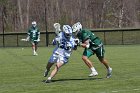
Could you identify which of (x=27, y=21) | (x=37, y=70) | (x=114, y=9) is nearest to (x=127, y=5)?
(x=114, y=9)

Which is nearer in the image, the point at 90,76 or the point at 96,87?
the point at 96,87

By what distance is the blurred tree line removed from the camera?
61125mm

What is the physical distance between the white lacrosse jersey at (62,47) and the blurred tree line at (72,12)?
44.0 m

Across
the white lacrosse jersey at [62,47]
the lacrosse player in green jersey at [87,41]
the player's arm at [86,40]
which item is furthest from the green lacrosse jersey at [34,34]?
the white lacrosse jersey at [62,47]

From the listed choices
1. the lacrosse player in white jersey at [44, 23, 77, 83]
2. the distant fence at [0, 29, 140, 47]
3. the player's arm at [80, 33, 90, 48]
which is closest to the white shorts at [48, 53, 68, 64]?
the lacrosse player in white jersey at [44, 23, 77, 83]

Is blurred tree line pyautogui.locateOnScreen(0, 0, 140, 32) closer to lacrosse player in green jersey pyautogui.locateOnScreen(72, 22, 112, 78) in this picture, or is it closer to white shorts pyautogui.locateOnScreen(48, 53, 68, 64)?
lacrosse player in green jersey pyautogui.locateOnScreen(72, 22, 112, 78)

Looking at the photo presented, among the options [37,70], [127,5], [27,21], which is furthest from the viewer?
[127,5]

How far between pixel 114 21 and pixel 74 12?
8601 mm

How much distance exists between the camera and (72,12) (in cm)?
6219

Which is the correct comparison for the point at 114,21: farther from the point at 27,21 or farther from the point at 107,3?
the point at 27,21

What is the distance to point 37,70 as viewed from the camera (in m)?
18.8

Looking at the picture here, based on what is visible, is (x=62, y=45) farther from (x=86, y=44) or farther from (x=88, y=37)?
(x=88, y=37)

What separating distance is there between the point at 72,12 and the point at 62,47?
4806 cm

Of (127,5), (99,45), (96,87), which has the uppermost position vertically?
(127,5)
